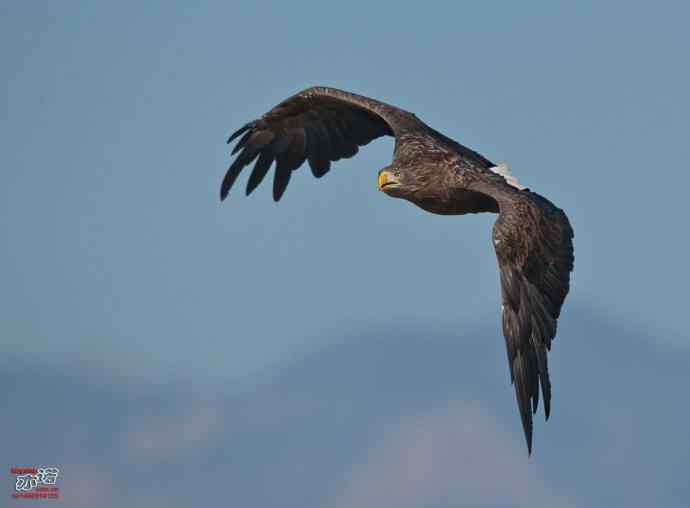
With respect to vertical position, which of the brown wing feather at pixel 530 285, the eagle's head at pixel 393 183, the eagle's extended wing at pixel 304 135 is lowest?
the brown wing feather at pixel 530 285

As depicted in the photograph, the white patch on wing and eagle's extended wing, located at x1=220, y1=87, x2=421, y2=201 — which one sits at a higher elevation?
eagle's extended wing, located at x1=220, y1=87, x2=421, y2=201

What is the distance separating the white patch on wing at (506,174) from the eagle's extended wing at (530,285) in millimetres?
1124

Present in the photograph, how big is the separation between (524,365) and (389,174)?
379 centimetres

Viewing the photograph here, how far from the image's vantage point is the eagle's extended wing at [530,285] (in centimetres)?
1431

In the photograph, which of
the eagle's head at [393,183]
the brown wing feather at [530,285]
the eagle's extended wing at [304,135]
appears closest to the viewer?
the brown wing feather at [530,285]

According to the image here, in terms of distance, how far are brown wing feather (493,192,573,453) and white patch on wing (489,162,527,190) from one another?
118 cm

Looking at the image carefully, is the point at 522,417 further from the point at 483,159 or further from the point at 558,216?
the point at 483,159

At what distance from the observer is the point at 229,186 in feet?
66.6

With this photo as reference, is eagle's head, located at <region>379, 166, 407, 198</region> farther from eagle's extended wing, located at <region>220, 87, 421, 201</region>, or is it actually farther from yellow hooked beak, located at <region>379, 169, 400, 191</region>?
eagle's extended wing, located at <region>220, 87, 421, 201</region>

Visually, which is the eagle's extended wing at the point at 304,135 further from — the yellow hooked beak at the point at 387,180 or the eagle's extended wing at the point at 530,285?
the eagle's extended wing at the point at 530,285

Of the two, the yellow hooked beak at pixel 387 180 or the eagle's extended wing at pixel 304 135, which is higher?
the eagle's extended wing at pixel 304 135

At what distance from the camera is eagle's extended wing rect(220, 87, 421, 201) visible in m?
19.7

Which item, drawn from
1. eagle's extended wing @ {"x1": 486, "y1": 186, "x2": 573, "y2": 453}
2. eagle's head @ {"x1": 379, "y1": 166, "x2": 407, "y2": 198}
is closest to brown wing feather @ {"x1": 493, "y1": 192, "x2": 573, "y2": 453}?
eagle's extended wing @ {"x1": 486, "y1": 186, "x2": 573, "y2": 453}

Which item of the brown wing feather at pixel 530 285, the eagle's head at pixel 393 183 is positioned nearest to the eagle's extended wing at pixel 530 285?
the brown wing feather at pixel 530 285
